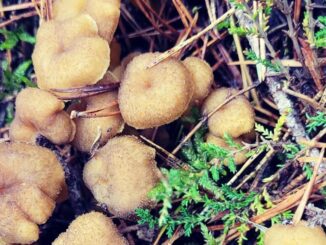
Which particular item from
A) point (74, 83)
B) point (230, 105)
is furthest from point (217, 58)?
point (74, 83)

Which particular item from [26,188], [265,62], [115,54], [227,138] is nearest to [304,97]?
[265,62]

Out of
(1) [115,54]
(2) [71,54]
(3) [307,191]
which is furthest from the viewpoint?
(1) [115,54]

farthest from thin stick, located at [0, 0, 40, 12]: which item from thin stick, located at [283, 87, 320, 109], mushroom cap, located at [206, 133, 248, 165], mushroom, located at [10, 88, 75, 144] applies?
thin stick, located at [283, 87, 320, 109]

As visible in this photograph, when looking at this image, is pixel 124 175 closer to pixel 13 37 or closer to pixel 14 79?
pixel 14 79

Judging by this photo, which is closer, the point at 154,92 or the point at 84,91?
the point at 154,92

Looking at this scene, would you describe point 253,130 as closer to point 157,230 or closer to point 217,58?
point 217,58

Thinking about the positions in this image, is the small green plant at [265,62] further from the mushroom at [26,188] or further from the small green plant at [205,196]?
the mushroom at [26,188]

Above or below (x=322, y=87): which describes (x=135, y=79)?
above
